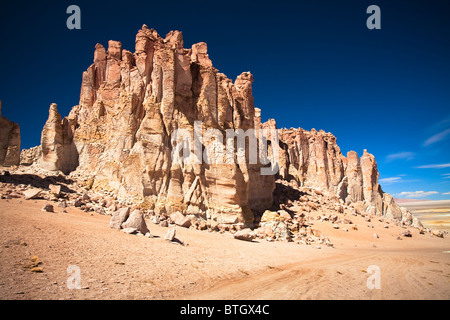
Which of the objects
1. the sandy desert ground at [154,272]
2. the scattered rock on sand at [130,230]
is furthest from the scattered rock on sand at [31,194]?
the scattered rock on sand at [130,230]

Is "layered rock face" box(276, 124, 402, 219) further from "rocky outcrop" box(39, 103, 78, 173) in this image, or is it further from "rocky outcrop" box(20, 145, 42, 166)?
"rocky outcrop" box(20, 145, 42, 166)

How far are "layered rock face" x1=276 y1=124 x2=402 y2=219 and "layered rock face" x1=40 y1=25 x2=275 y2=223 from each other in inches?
1060

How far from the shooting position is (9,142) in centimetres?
2127

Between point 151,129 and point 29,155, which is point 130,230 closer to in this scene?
point 151,129

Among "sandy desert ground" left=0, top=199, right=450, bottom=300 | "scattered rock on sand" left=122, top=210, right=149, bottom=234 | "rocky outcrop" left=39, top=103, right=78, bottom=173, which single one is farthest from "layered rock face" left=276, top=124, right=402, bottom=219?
"scattered rock on sand" left=122, top=210, right=149, bottom=234

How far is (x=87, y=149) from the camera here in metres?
22.6

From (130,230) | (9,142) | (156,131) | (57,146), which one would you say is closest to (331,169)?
(156,131)

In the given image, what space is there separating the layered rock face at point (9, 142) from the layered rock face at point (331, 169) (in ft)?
125

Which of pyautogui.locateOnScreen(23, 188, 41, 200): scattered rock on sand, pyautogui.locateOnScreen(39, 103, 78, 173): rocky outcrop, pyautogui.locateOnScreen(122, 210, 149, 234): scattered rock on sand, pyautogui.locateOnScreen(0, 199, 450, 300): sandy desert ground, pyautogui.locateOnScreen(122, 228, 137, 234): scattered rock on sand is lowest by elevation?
pyautogui.locateOnScreen(0, 199, 450, 300): sandy desert ground

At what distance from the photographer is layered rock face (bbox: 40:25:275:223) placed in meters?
19.7

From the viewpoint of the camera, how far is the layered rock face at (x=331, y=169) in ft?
153

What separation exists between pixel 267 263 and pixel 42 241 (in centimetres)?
811
